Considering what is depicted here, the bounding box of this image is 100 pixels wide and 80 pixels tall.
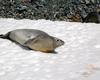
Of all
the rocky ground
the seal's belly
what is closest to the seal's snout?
the seal's belly

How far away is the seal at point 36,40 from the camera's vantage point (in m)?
7.18

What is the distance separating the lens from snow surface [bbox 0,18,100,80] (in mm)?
6000

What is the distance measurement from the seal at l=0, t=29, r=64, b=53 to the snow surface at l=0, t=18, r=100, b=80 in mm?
106

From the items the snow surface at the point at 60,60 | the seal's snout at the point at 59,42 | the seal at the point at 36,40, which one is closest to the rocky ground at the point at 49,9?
the snow surface at the point at 60,60

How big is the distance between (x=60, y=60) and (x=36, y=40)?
701 millimetres

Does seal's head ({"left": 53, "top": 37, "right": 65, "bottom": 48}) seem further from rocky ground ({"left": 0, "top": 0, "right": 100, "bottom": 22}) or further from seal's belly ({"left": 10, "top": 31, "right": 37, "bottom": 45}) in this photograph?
rocky ground ({"left": 0, "top": 0, "right": 100, "bottom": 22})

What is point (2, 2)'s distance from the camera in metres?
12.9

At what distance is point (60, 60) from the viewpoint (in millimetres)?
6809

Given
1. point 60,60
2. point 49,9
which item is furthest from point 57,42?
point 49,9

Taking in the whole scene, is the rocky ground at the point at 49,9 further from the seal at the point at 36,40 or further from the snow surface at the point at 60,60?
the seal at the point at 36,40

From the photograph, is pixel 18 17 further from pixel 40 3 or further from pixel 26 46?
pixel 26 46

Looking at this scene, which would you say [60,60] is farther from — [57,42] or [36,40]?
[57,42]

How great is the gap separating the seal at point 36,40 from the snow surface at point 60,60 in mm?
106

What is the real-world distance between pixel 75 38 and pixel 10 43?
4.87 feet
